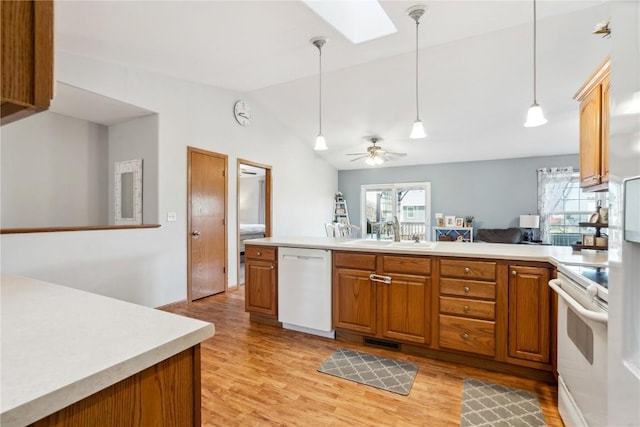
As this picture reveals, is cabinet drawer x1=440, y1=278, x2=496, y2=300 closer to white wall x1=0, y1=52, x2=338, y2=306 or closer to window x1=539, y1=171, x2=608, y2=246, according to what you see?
white wall x1=0, y1=52, x2=338, y2=306

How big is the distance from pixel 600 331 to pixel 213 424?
6.23 ft

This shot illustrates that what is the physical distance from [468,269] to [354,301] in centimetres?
95

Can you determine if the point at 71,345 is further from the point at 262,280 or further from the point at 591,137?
the point at 591,137

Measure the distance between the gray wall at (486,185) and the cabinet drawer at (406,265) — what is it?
206 inches

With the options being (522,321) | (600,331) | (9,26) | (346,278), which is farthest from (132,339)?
(522,321)

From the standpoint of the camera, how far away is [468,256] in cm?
224

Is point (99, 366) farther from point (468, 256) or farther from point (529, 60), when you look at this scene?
point (529, 60)

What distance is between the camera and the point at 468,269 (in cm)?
224

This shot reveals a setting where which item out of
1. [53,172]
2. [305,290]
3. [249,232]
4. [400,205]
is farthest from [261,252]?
[400,205]

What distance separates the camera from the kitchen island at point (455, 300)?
2059 mm

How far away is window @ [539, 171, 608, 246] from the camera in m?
6.08

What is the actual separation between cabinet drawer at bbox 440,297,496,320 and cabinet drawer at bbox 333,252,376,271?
60 centimetres

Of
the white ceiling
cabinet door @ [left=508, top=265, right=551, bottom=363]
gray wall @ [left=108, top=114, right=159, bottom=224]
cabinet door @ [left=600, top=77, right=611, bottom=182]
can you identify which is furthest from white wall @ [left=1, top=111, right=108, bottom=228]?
cabinet door @ [left=600, top=77, right=611, bottom=182]

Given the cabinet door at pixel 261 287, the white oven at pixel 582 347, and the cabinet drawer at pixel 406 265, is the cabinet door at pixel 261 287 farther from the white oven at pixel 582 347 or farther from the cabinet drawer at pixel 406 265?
the white oven at pixel 582 347
